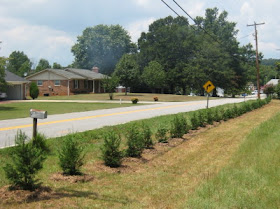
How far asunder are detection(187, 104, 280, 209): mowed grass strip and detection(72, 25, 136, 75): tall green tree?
8215cm

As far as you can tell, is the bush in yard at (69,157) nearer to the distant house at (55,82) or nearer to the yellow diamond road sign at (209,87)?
the yellow diamond road sign at (209,87)

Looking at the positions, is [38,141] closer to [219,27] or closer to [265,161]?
[265,161]

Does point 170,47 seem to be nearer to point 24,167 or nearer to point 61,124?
point 61,124

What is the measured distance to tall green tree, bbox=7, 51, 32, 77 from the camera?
3941 inches

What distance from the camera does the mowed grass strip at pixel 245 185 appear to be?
530 cm

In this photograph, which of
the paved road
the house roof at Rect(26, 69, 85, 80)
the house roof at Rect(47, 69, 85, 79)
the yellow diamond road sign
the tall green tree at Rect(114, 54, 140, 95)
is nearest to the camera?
the paved road

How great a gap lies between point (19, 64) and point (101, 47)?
38.1 m

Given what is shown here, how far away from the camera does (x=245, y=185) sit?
6211 mm

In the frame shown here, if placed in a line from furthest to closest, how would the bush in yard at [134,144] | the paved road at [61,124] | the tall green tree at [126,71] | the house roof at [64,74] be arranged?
the house roof at [64,74]
the tall green tree at [126,71]
the paved road at [61,124]
the bush in yard at [134,144]

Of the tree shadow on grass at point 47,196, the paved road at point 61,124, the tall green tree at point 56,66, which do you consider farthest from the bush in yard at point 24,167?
the tall green tree at point 56,66

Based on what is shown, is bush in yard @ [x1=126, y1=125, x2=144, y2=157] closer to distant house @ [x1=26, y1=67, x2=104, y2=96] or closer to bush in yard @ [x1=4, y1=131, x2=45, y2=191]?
bush in yard @ [x1=4, y1=131, x2=45, y2=191]

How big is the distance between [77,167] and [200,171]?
2613mm

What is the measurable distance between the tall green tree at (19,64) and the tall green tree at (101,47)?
1935 cm

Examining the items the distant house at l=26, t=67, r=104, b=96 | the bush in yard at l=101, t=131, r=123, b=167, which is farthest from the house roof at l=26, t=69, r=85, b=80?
the bush in yard at l=101, t=131, r=123, b=167
